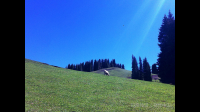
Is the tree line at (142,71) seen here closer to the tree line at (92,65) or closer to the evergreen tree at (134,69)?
the evergreen tree at (134,69)

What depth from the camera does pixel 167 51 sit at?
169 feet

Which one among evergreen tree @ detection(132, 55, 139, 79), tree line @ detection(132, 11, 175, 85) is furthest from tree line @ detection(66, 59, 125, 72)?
tree line @ detection(132, 11, 175, 85)

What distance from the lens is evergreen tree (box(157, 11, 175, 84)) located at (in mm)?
48647

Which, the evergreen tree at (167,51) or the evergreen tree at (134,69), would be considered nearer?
the evergreen tree at (167,51)

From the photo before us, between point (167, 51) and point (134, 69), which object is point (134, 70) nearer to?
point (134, 69)

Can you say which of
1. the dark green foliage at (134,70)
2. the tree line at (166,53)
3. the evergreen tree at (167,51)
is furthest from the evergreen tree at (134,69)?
the evergreen tree at (167,51)

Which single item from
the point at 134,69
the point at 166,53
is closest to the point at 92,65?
the point at 134,69

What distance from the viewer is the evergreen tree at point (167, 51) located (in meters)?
48.6

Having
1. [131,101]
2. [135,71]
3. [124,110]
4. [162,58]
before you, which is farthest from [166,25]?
[124,110]

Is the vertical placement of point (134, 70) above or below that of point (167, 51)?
below

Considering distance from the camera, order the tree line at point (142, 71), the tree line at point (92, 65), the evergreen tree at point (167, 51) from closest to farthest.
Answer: the evergreen tree at point (167, 51)
the tree line at point (142, 71)
the tree line at point (92, 65)

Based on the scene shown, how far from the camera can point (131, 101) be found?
1878cm
